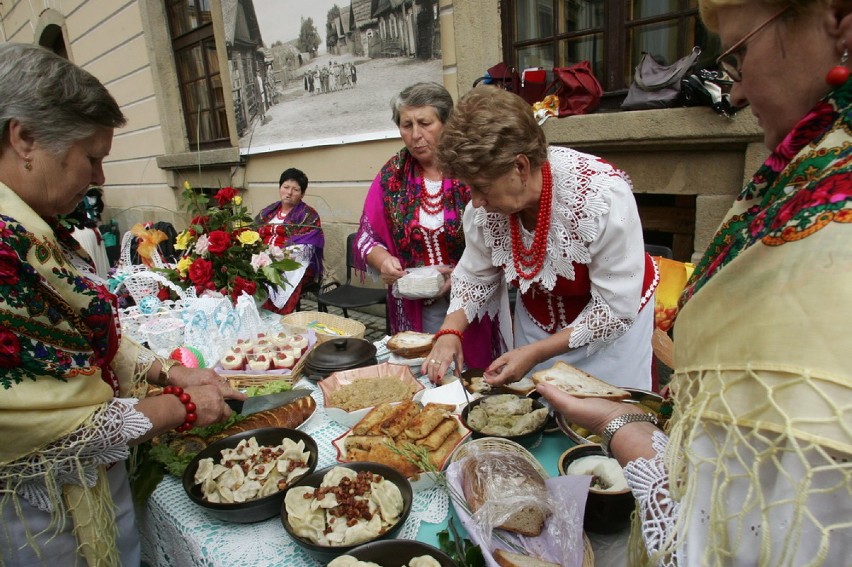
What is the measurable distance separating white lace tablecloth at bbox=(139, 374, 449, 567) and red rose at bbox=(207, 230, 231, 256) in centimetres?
158

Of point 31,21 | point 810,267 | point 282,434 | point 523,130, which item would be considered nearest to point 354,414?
point 282,434

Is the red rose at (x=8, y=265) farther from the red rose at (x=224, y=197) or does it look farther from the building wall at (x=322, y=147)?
the building wall at (x=322, y=147)

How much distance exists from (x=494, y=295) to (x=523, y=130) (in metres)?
0.92

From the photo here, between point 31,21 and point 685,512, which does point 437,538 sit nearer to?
point 685,512

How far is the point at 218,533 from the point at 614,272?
1574mm

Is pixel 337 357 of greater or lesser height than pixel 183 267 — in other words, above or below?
below

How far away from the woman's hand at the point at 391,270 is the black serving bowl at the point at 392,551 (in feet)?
5.83

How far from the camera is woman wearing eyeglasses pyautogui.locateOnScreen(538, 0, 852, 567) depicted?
1.88ft

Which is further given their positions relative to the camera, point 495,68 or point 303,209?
point 303,209

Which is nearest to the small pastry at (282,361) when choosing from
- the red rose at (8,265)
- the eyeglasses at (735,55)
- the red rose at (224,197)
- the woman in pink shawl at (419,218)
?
the woman in pink shawl at (419,218)

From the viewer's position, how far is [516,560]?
3.53 feet

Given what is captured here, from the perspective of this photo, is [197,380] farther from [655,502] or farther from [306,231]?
[306,231]

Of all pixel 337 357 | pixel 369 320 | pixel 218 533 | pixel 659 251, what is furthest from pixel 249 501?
pixel 369 320

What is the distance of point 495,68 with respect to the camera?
4156mm
